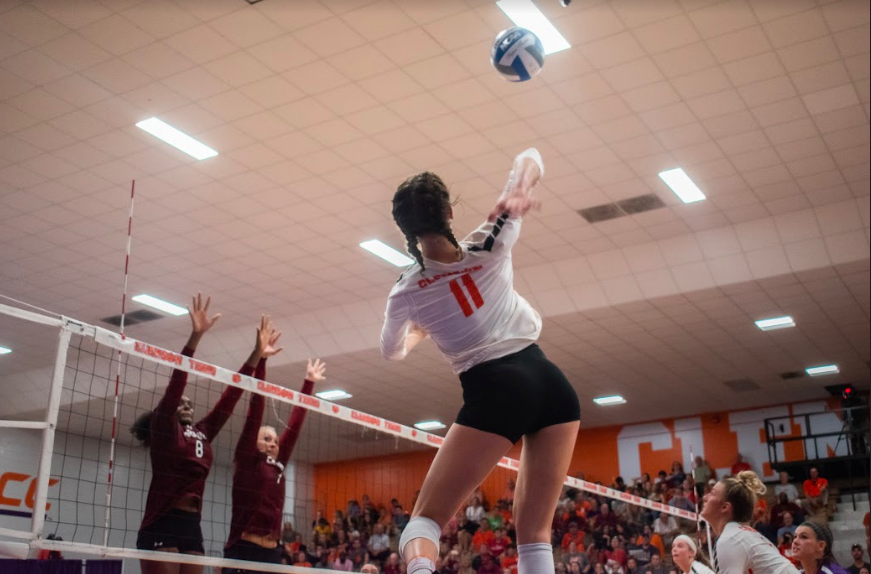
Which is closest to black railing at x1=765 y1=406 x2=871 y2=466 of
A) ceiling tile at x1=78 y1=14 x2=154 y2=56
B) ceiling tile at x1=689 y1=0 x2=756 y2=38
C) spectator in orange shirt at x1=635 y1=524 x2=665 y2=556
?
spectator in orange shirt at x1=635 y1=524 x2=665 y2=556

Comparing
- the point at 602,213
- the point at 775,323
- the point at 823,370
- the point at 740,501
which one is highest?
the point at 602,213

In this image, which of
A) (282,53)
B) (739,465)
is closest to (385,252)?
(282,53)

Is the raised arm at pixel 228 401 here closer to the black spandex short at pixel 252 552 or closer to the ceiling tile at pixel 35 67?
the black spandex short at pixel 252 552

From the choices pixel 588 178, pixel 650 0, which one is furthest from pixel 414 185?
pixel 588 178

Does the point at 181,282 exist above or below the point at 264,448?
above

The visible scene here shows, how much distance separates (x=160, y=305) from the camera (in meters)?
18.4

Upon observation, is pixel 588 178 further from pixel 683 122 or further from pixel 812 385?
pixel 812 385

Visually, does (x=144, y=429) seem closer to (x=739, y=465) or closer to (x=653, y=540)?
(x=653, y=540)

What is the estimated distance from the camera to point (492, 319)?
332cm

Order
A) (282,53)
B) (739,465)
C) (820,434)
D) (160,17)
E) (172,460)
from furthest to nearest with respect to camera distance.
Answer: (739,465) → (820,434) → (282,53) → (160,17) → (172,460)

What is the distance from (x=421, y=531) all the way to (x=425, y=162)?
10599mm

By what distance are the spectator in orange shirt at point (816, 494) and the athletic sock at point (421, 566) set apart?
19453 mm

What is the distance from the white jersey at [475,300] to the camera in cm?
330

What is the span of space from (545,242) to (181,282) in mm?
6905
